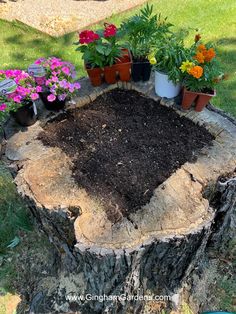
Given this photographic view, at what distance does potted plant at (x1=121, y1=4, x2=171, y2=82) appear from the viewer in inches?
105

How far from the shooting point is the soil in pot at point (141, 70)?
2.65 metres

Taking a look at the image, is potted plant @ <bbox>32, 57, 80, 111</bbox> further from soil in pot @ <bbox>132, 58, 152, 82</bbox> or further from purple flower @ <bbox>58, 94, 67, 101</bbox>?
soil in pot @ <bbox>132, 58, 152, 82</bbox>

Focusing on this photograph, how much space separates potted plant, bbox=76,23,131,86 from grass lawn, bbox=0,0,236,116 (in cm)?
172

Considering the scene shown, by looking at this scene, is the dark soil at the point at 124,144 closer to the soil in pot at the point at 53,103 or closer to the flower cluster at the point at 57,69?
the soil in pot at the point at 53,103

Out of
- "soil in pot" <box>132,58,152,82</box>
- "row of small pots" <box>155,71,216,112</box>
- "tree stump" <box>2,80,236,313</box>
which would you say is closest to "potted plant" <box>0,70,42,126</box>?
"tree stump" <box>2,80,236,313</box>

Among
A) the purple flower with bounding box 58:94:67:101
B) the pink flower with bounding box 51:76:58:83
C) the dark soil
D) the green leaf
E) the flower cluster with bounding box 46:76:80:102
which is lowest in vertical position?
the green leaf

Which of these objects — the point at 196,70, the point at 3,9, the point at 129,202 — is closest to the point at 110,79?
the point at 196,70

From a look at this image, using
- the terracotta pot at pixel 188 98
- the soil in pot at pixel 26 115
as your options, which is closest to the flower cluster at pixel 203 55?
the terracotta pot at pixel 188 98

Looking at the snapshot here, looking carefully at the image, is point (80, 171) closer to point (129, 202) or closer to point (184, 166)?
point (129, 202)

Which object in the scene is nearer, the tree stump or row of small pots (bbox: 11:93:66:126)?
the tree stump

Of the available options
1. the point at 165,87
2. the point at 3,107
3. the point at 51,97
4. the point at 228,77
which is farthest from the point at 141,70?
the point at 228,77

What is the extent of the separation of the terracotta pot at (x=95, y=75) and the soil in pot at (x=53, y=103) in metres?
0.32

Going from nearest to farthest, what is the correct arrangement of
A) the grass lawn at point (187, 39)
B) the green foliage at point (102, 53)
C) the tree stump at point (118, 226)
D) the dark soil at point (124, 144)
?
the tree stump at point (118, 226) → the dark soil at point (124, 144) → the green foliage at point (102, 53) → the grass lawn at point (187, 39)

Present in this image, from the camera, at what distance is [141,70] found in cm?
271
